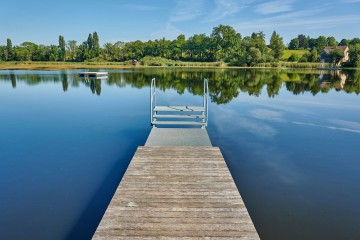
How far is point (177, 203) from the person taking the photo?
4.96 metres

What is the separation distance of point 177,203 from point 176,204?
0.04 metres

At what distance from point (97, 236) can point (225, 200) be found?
2.39 m

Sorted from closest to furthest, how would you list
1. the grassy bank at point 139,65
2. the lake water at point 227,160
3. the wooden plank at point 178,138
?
the lake water at point 227,160 → the wooden plank at point 178,138 → the grassy bank at point 139,65

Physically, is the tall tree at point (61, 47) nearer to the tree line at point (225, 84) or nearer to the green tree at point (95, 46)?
the green tree at point (95, 46)

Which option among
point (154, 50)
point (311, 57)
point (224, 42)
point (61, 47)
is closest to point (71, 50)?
Answer: point (61, 47)

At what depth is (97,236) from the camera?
13.2ft

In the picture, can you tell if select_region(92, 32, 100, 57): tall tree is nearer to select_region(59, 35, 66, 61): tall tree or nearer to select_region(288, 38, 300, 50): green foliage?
select_region(59, 35, 66, 61): tall tree

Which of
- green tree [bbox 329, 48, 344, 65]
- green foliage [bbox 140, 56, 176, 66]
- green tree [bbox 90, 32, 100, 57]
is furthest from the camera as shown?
green tree [bbox 90, 32, 100, 57]

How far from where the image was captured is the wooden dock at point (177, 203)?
4.15 metres

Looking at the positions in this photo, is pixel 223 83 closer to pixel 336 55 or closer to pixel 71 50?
pixel 336 55

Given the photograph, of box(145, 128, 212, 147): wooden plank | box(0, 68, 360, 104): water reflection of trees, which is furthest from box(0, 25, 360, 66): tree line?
box(145, 128, 212, 147): wooden plank

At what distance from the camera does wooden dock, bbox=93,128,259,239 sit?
163 inches

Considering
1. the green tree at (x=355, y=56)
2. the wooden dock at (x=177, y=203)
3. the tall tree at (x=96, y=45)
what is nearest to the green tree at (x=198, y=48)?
the tall tree at (x=96, y=45)

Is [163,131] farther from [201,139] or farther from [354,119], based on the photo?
[354,119]
